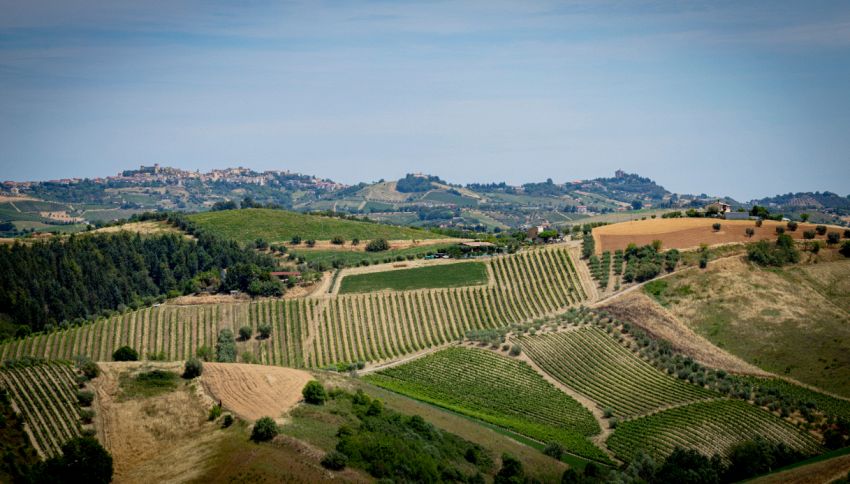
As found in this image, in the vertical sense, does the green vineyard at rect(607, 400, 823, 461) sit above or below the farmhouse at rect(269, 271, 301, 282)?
below

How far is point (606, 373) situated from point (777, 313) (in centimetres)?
2720

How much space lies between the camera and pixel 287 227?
179 meters

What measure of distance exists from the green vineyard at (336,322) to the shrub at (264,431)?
4398 centimetres

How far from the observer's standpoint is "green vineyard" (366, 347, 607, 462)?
79875 mm

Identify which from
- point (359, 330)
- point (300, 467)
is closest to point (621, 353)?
point (359, 330)

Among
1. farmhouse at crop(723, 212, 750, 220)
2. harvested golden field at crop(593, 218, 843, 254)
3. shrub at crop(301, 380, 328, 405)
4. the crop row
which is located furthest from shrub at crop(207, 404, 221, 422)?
farmhouse at crop(723, 212, 750, 220)

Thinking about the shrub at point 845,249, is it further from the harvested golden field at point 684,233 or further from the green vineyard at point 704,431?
the green vineyard at point 704,431

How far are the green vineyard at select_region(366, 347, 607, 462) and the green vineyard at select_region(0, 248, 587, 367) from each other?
8936 mm

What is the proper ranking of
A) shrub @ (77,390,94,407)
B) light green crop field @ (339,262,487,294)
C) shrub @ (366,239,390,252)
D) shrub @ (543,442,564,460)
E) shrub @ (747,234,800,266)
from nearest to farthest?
shrub @ (77,390,94,407) < shrub @ (543,442,564,460) < shrub @ (747,234,800,266) < light green crop field @ (339,262,487,294) < shrub @ (366,239,390,252)

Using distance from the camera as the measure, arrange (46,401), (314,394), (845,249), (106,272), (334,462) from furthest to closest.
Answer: (106,272) < (845,249) < (314,394) < (46,401) < (334,462)

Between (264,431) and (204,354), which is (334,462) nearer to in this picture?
(264,431)

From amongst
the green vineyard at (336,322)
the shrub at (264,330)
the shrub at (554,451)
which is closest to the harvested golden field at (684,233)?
the green vineyard at (336,322)

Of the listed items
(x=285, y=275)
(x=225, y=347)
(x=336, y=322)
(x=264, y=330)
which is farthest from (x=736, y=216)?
(x=225, y=347)

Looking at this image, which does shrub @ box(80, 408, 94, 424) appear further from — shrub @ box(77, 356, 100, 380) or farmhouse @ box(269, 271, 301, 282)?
farmhouse @ box(269, 271, 301, 282)
